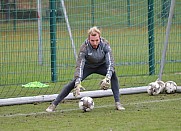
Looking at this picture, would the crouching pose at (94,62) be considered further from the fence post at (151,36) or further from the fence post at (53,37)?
the fence post at (151,36)

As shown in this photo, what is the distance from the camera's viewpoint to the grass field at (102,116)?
8.37m

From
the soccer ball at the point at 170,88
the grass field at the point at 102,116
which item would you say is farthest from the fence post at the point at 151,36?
the grass field at the point at 102,116

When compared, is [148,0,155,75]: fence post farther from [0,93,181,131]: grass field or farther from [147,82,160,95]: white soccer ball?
[0,93,181,131]: grass field

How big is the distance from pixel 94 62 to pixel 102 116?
3.24 ft

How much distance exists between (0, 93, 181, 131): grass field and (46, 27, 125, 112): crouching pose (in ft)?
1.20

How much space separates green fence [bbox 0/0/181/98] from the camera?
13.6m

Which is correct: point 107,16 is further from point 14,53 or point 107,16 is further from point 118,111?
point 118,111

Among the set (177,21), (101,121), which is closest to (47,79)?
(177,21)

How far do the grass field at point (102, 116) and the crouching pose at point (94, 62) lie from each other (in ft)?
1.20

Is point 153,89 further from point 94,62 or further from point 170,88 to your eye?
point 94,62

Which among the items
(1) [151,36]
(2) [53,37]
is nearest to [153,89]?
(2) [53,37]

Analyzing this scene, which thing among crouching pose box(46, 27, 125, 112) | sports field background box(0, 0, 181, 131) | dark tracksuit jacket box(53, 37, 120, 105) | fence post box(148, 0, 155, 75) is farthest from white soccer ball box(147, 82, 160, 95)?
fence post box(148, 0, 155, 75)

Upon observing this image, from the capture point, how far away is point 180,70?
1481cm

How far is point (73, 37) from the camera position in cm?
1470
